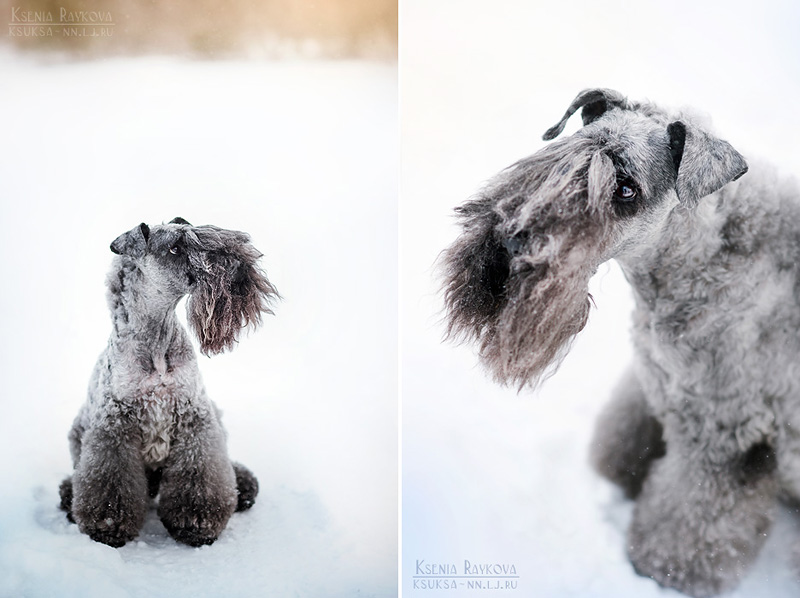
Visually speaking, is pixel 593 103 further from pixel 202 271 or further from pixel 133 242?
pixel 133 242

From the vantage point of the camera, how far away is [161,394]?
6.10 ft

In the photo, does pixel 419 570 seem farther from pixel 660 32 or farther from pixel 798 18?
pixel 798 18

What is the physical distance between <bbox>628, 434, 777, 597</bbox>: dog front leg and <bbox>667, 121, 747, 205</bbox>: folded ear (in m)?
0.76

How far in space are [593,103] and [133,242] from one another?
139 cm

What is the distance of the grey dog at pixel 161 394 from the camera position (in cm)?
184

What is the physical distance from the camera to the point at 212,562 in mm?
1932

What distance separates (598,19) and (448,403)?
1.27 m

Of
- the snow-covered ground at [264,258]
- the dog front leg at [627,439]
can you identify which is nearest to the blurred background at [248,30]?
the snow-covered ground at [264,258]

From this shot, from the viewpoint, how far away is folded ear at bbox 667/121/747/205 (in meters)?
1.65

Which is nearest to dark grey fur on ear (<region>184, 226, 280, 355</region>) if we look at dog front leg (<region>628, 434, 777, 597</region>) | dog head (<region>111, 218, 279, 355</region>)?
dog head (<region>111, 218, 279, 355</region>)

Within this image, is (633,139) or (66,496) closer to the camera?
(633,139)

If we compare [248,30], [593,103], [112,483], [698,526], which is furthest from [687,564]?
[248,30]

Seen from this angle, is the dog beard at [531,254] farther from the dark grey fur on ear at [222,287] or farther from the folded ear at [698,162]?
A: the dark grey fur on ear at [222,287]

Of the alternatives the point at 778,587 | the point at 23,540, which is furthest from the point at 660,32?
the point at 23,540
